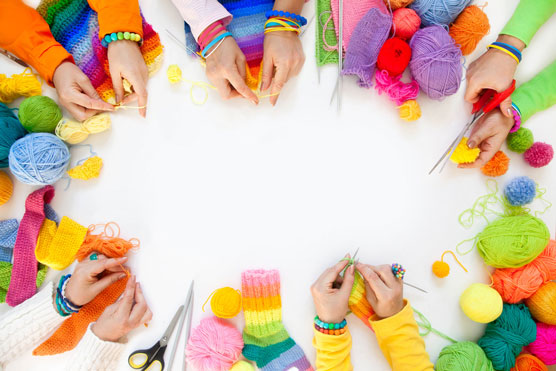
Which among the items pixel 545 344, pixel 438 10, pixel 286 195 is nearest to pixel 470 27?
pixel 438 10

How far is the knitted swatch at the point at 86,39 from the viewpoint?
41.4 inches

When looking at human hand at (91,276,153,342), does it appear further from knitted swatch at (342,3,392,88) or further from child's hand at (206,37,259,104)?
knitted swatch at (342,3,392,88)

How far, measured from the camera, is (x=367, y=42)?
1.02 metres

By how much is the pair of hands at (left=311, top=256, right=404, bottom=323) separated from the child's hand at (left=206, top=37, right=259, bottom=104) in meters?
0.54

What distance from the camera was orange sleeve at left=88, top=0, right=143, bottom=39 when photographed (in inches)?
39.3

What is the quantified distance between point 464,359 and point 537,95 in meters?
0.78

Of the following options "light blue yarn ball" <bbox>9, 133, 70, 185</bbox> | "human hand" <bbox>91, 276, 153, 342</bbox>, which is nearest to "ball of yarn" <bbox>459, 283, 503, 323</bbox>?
"human hand" <bbox>91, 276, 153, 342</bbox>

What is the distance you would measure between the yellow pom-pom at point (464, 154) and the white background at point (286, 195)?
5 cm

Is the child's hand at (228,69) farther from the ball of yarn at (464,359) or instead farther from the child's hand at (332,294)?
the ball of yarn at (464,359)

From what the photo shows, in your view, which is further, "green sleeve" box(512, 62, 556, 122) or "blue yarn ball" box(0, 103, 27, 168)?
"green sleeve" box(512, 62, 556, 122)

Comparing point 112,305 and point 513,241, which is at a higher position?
point 513,241

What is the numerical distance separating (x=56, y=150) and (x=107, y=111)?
0.59ft

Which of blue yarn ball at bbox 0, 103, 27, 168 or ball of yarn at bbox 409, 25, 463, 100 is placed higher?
ball of yarn at bbox 409, 25, 463, 100

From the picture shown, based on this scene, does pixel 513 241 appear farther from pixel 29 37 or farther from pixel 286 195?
pixel 29 37
